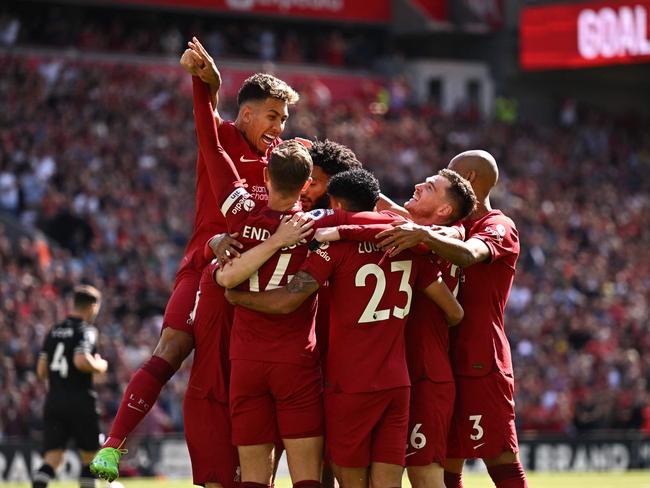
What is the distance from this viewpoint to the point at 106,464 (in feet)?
25.9

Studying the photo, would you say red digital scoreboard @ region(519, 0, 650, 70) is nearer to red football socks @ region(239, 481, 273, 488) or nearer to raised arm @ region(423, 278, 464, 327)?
raised arm @ region(423, 278, 464, 327)

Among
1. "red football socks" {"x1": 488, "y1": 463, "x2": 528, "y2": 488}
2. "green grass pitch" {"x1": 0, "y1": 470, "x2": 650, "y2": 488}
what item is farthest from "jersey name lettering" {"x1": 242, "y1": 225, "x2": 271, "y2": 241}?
"green grass pitch" {"x1": 0, "y1": 470, "x2": 650, "y2": 488}

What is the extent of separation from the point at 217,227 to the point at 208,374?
930mm

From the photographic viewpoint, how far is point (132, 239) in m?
22.1

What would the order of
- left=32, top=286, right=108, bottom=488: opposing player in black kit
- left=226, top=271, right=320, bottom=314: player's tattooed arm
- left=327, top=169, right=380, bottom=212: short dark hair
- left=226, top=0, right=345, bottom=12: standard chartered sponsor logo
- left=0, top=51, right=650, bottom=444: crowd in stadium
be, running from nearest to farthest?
left=226, top=271, right=320, bottom=314: player's tattooed arm → left=327, top=169, right=380, bottom=212: short dark hair → left=32, top=286, right=108, bottom=488: opposing player in black kit → left=0, top=51, right=650, bottom=444: crowd in stadium → left=226, top=0, right=345, bottom=12: standard chartered sponsor logo

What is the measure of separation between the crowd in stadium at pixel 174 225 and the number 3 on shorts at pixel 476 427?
1051 cm

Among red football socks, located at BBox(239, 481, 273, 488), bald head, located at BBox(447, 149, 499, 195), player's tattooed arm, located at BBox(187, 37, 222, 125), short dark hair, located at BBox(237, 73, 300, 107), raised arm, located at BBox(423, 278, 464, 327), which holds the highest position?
player's tattooed arm, located at BBox(187, 37, 222, 125)

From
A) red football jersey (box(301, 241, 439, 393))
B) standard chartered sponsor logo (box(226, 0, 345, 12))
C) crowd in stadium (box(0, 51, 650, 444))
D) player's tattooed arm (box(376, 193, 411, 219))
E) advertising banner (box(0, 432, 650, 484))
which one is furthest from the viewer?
standard chartered sponsor logo (box(226, 0, 345, 12))

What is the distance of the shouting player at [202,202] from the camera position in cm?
820

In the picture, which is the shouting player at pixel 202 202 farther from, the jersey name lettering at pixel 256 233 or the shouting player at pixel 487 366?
the shouting player at pixel 487 366

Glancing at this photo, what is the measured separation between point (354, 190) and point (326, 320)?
2.92 feet

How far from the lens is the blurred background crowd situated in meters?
20.1

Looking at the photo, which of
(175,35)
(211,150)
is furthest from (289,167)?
(175,35)

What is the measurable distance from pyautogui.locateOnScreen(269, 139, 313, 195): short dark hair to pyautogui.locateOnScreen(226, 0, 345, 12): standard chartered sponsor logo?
80.8ft
